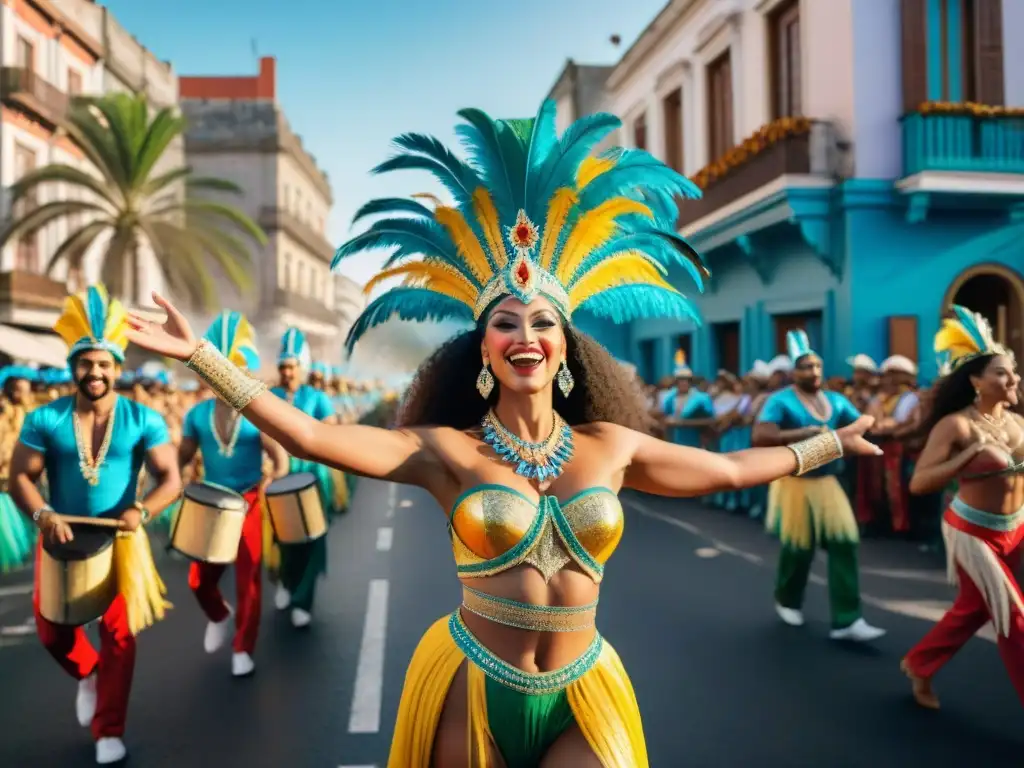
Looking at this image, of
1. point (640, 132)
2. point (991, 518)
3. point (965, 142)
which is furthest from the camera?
point (640, 132)

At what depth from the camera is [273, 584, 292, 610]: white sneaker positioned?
764cm

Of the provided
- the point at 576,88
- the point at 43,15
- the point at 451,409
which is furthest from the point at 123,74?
the point at 451,409

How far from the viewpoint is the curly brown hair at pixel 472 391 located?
3256mm

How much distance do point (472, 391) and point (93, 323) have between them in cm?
253

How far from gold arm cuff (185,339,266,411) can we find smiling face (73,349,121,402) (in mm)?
2335

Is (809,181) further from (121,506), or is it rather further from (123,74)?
(123,74)

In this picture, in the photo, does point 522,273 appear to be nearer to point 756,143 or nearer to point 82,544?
point 82,544

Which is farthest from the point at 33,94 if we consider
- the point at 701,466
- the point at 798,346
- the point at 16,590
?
the point at 701,466

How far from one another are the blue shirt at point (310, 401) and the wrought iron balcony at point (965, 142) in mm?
9863

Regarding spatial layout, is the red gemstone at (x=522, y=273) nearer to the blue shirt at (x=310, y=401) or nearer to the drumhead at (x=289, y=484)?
the drumhead at (x=289, y=484)

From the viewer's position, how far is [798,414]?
683 cm

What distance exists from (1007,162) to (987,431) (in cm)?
1035

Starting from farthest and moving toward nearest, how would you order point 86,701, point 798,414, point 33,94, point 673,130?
point 33,94
point 673,130
point 798,414
point 86,701

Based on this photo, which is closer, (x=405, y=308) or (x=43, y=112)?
(x=405, y=308)
